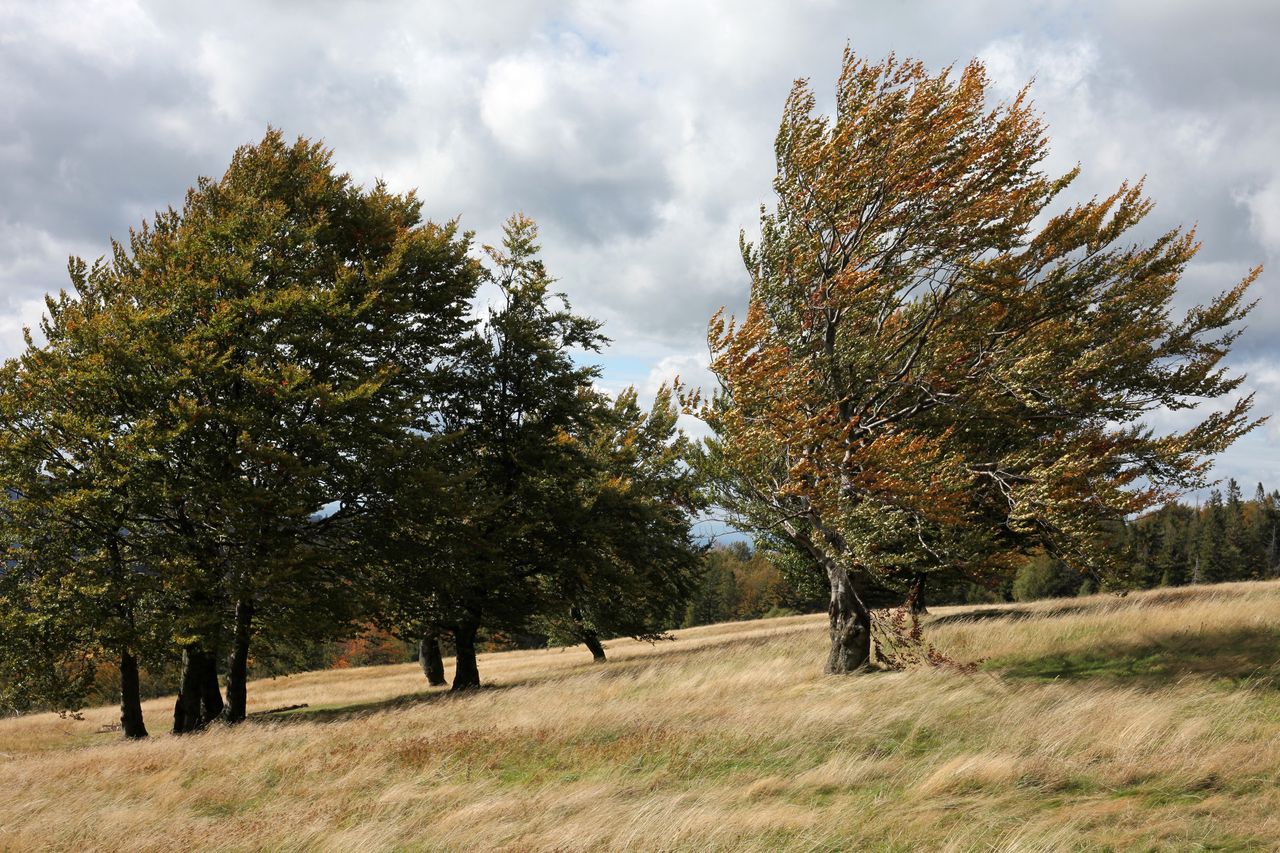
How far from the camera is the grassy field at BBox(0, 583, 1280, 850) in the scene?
5.77 m

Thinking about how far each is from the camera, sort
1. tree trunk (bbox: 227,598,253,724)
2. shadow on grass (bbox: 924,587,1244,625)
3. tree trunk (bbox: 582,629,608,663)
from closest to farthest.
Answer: tree trunk (bbox: 227,598,253,724)
shadow on grass (bbox: 924,587,1244,625)
tree trunk (bbox: 582,629,608,663)

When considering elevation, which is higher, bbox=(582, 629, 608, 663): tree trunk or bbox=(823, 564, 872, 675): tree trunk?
bbox=(823, 564, 872, 675): tree trunk

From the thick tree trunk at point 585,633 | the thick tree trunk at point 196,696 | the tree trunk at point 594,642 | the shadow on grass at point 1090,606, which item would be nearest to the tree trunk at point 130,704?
the thick tree trunk at point 196,696

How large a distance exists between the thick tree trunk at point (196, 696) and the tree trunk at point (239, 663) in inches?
25.6

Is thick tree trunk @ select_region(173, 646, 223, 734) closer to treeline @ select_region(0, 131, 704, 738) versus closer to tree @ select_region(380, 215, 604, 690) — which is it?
treeline @ select_region(0, 131, 704, 738)

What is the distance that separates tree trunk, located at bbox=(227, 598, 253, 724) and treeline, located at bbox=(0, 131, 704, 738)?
0.05 meters

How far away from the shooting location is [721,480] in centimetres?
1422

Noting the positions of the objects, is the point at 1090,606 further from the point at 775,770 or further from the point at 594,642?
the point at 594,642

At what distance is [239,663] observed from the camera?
16.9 metres

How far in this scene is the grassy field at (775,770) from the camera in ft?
18.9

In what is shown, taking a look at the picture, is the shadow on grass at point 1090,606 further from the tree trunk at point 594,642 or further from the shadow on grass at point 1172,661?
the tree trunk at point 594,642

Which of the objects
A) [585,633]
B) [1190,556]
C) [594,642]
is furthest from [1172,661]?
[1190,556]

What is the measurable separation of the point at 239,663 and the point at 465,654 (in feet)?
19.2

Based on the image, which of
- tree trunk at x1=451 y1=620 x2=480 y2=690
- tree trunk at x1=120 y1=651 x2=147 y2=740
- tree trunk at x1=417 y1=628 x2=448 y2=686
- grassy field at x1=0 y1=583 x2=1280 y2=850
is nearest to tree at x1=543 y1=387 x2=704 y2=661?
tree trunk at x1=451 y1=620 x2=480 y2=690
